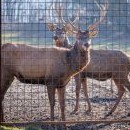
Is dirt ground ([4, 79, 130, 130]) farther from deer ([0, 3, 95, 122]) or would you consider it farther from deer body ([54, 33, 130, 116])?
deer ([0, 3, 95, 122])

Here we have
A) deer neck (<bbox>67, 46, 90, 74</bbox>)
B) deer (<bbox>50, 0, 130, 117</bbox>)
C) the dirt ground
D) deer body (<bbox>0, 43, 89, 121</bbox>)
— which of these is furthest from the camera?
deer (<bbox>50, 0, 130, 117</bbox>)

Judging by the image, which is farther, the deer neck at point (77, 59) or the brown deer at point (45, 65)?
the deer neck at point (77, 59)

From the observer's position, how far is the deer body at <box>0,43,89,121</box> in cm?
878

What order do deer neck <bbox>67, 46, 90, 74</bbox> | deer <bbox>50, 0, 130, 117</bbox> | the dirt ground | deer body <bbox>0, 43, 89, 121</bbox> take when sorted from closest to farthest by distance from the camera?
the dirt ground
deer body <bbox>0, 43, 89, 121</bbox>
deer neck <bbox>67, 46, 90, 74</bbox>
deer <bbox>50, 0, 130, 117</bbox>

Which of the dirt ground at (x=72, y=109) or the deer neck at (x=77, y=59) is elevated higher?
the deer neck at (x=77, y=59)

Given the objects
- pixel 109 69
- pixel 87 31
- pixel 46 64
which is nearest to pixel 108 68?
pixel 109 69

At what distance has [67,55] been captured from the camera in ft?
29.9

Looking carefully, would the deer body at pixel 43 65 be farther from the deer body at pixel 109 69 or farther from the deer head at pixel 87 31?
the deer body at pixel 109 69

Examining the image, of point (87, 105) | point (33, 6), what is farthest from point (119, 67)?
point (33, 6)

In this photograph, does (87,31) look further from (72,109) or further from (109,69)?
(72,109)

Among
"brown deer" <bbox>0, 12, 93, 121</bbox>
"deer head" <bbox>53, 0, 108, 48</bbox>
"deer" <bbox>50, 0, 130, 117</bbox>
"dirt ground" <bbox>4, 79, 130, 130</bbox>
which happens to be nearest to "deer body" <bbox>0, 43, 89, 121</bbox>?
"brown deer" <bbox>0, 12, 93, 121</bbox>

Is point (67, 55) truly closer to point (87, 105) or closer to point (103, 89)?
point (87, 105)

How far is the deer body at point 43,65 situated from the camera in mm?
8781

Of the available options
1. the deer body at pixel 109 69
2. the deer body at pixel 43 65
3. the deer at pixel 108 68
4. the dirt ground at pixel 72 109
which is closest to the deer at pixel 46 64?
the deer body at pixel 43 65
